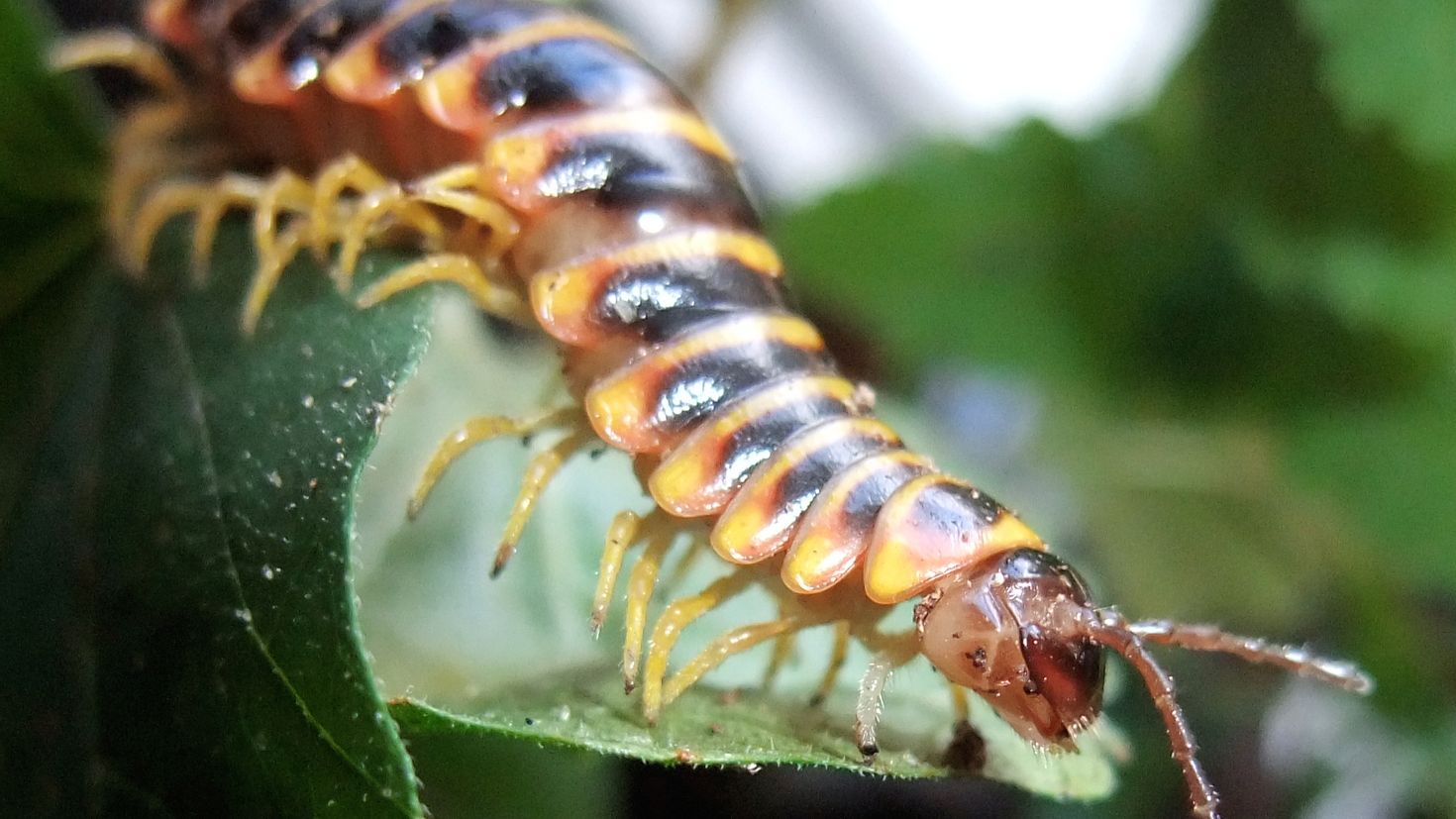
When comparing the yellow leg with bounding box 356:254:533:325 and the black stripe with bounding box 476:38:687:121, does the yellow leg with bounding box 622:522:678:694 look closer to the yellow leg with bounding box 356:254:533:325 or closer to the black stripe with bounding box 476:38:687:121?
the yellow leg with bounding box 356:254:533:325

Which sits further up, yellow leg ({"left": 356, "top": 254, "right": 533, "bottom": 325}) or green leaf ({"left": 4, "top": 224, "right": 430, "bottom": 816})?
yellow leg ({"left": 356, "top": 254, "right": 533, "bottom": 325})

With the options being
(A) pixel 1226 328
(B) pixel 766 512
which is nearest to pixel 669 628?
(B) pixel 766 512

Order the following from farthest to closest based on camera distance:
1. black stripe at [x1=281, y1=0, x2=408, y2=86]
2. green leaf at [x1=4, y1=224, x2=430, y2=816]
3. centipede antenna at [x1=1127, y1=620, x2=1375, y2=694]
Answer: black stripe at [x1=281, y1=0, x2=408, y2=86] → centipede antenna at [x1=1127, y1=620, x2=1375, y2=694] → green leaf at [x1=4, y1=224, x2=430, y2=816]

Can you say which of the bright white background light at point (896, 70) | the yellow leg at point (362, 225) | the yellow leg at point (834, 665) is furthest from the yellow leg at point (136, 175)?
the bright white background light at point (896, 70)

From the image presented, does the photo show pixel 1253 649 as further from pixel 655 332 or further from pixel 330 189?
pixel 330 189

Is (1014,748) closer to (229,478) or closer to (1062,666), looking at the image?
(1062,666)

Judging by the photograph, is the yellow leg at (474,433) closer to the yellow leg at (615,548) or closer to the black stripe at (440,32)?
the yellow leg at (615,548)

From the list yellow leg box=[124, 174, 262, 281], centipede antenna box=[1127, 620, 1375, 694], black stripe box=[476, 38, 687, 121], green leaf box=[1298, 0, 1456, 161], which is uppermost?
green leaf box=[1298, 0, 1456, 161]

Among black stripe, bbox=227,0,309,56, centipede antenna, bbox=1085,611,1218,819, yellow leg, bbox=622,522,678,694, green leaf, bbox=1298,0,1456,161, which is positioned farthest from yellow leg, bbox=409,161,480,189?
green leaf, bbox=1298,0,1456,161
